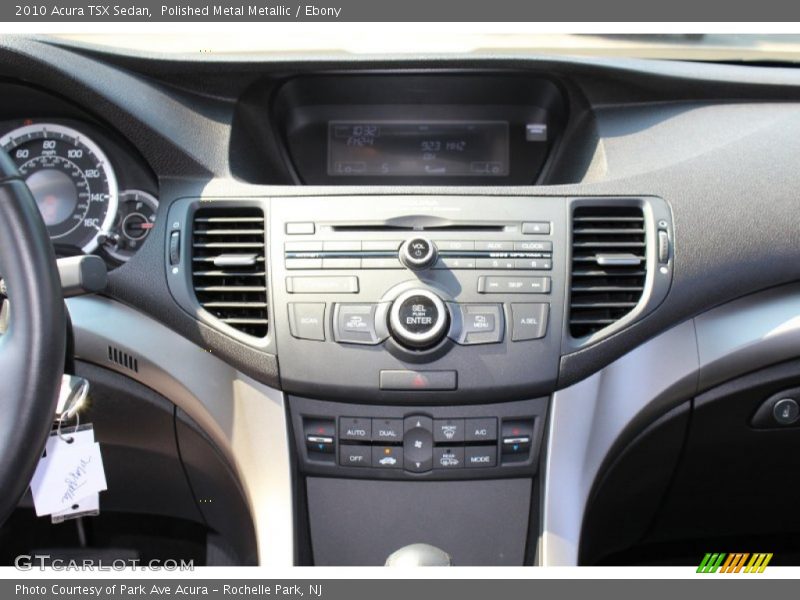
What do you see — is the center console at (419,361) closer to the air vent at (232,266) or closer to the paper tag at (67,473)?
the air vent at (232,266)

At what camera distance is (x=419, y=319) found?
5.00ft

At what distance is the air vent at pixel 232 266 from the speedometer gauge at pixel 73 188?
11.2 inches

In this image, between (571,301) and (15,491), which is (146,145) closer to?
(15,491)

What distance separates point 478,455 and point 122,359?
2.50 ft

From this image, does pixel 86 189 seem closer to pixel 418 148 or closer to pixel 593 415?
pixel 418 148

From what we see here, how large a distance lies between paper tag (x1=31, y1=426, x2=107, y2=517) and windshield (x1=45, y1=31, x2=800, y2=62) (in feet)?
2.83

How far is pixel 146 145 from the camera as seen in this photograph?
67.2 inches

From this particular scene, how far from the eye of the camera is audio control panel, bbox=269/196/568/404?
155 centimetres

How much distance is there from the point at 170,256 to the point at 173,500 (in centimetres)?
66

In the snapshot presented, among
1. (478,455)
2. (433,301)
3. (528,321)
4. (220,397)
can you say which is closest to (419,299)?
(433,301)

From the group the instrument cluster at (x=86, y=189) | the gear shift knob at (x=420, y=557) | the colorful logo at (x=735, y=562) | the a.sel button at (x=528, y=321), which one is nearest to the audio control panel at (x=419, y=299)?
the a.sel button at (x=528, y=321)

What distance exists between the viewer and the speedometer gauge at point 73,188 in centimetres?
180

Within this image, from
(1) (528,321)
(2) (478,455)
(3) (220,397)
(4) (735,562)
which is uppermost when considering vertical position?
(1) (528,321)

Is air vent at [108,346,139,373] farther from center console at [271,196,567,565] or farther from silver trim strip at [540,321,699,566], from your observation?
silver trim strip at [540,321,699,566]
